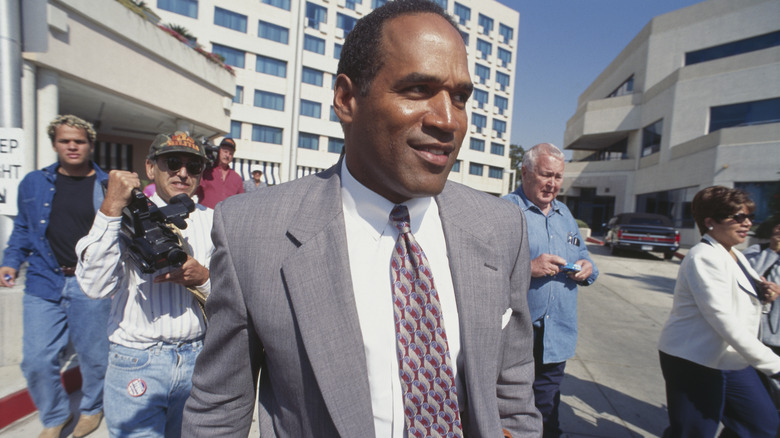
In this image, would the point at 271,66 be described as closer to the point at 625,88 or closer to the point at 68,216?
the point at 625,88

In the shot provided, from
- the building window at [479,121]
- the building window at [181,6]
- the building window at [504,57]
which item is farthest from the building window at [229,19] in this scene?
the building window at [504,57]

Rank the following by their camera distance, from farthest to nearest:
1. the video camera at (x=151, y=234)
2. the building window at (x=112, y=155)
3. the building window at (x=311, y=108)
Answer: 1. the building window at (x=311, y=108)
2. the building window at (x=112, y=155)
3. the video camera at (x=151, y=234)

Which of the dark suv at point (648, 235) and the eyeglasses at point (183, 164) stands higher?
the eyeglasses at point (183, 164)

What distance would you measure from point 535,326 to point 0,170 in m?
4.26

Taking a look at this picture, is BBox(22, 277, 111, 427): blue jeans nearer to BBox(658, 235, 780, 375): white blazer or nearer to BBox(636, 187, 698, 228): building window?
BBox(658, 235, 780, 375): white blazer

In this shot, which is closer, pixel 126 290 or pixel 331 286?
pixel 331 286

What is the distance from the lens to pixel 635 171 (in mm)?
27969

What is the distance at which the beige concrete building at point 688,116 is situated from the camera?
18.5m

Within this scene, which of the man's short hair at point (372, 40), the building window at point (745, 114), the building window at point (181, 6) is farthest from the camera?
the building window at point (181, 6)

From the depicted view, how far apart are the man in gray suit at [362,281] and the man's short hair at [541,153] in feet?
6.37

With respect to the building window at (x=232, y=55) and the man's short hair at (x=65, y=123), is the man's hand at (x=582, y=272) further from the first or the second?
the building window at (x=232, y=55)

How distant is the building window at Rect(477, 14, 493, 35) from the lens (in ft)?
143

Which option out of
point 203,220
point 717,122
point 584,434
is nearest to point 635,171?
point 717,122

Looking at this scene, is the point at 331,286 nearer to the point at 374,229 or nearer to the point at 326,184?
the point at 374,229
